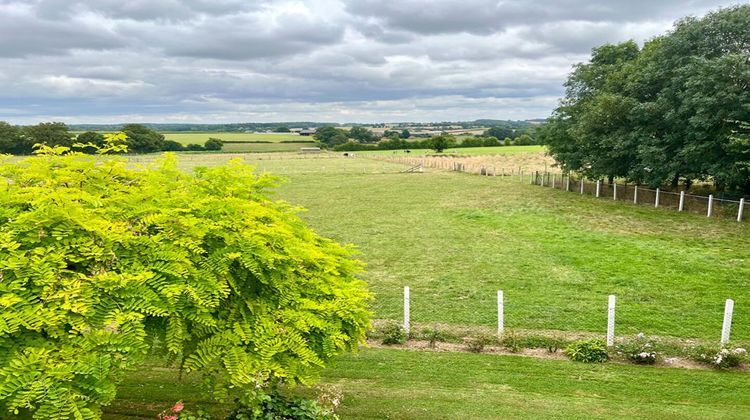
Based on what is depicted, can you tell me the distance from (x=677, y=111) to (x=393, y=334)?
24730 mm

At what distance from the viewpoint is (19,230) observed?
4.82m

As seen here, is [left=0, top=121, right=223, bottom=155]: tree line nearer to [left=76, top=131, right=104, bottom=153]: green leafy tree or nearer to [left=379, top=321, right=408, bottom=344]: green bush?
[left=76, top=131, right=104, bottom=153]: green leafy tree

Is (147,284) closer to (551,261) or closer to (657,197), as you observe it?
(551,261)

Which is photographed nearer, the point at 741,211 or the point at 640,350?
the point at 640,350

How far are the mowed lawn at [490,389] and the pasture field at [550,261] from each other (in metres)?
2.58

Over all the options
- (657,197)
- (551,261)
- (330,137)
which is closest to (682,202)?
(657,197)

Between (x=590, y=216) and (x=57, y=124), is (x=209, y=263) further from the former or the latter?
(x=57, y=124)

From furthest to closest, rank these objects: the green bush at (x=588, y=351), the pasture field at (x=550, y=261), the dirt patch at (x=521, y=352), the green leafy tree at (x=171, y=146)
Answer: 1. the green leafy tree at (x=171, y=146)
2. the pasture field at (x=550, y=261)
3. the green bush at (x=588, y=351)
4. the dirt patch at (x=521, y=352)

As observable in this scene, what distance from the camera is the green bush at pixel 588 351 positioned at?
34.1ft

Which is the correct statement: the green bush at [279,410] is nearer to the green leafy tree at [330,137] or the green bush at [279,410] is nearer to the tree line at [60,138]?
the tree line at [60,138]

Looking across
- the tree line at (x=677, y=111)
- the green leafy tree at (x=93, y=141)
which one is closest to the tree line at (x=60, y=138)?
the green leafy tree at (x=93, y=141)

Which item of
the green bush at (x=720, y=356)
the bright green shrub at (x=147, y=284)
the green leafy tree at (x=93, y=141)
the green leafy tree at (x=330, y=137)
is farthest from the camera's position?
the green leafy tree at (x=330, y=137)

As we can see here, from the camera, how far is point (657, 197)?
31.4 metres

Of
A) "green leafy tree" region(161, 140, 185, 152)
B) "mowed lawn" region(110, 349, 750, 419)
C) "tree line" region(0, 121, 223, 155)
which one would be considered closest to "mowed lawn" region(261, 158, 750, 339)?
"mowed lawn" region(110, 349, 750, 419)
